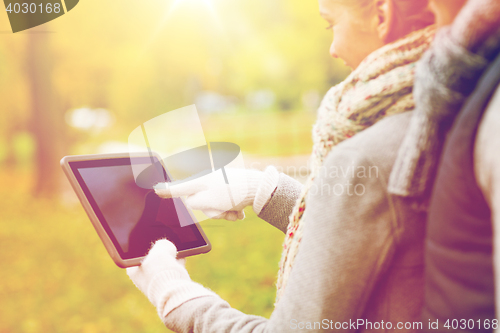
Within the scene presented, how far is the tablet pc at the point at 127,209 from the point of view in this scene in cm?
135

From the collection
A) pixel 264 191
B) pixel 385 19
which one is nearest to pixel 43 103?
pixel 264 191

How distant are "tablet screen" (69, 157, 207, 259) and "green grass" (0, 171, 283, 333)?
4.56 ft

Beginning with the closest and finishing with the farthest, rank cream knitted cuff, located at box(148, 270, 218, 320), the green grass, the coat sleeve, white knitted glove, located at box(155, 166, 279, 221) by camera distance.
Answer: the coat sleeve → cream knitted cuff, located at box(148, 270, 218, 320) → white knitted glove, located at box(155, 166, 279, 221) → the green grass

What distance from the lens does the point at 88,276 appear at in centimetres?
435

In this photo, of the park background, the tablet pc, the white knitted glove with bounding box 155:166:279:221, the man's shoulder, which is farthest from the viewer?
the park background

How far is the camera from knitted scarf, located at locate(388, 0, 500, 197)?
663 mm

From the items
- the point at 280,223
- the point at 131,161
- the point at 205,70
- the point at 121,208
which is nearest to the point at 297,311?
the point at 280,223

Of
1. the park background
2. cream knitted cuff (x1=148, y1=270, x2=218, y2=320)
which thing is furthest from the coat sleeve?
the park background

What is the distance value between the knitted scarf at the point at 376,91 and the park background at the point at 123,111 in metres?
1.04

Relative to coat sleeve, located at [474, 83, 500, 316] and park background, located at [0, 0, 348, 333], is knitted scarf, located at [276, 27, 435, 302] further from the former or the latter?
park background, located at [0, 0, 348, 333]

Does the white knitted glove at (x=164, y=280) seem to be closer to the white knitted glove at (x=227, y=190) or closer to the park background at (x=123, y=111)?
the white knitted glove at (x=227, y=190)

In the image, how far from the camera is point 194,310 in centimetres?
113

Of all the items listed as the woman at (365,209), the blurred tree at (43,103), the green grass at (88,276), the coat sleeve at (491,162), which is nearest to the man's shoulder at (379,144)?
the woman at (365,209)

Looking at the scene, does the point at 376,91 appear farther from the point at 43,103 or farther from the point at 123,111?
the point at 123,111
